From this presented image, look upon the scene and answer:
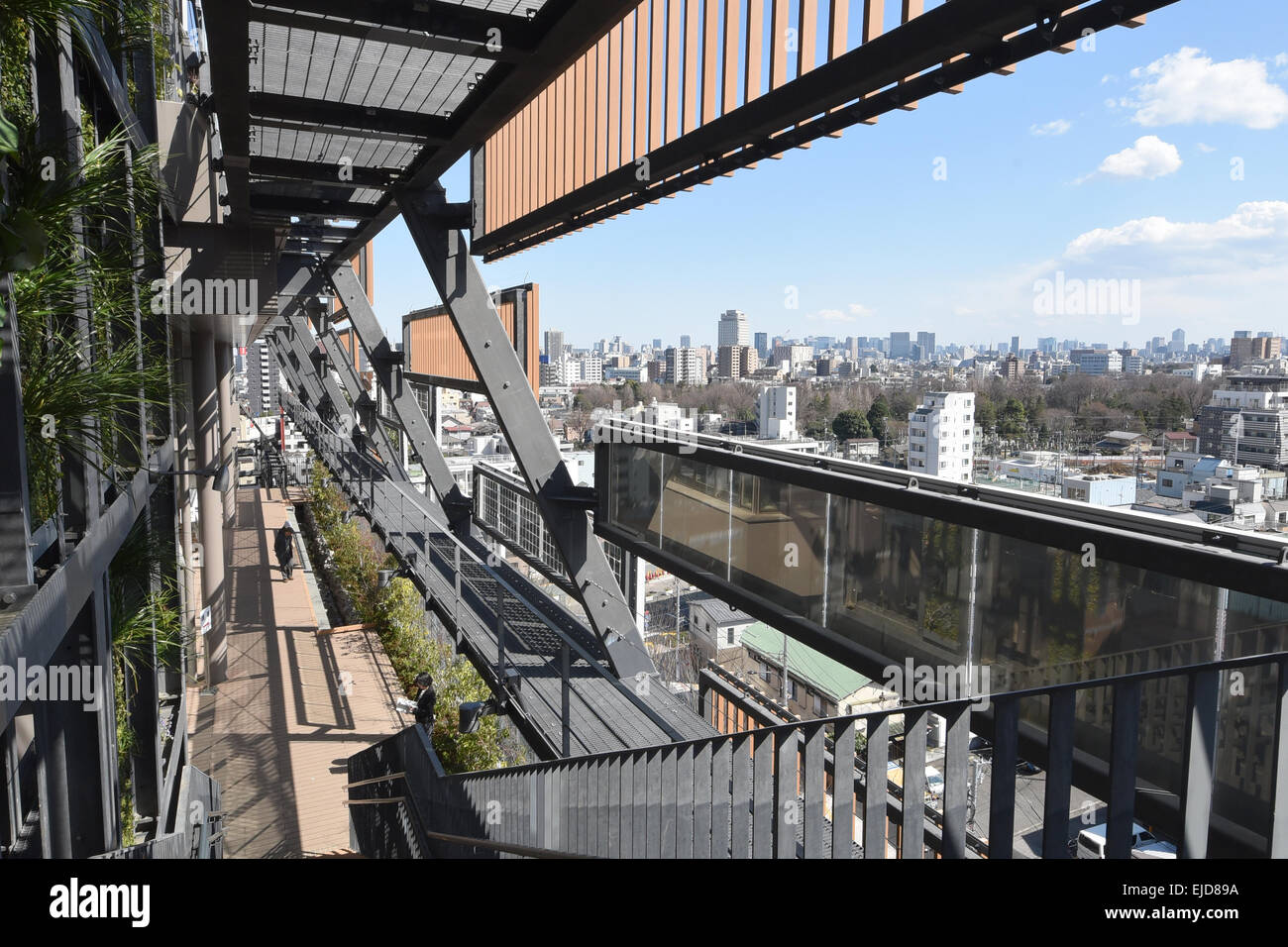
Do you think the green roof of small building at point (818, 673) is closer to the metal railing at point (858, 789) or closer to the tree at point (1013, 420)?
the tree at point (1013, 420)

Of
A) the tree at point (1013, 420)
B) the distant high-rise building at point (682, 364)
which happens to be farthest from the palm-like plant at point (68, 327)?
the distant high-rise building at point (682, 364)

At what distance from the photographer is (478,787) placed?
4750 millimetres

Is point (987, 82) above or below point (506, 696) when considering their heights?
above

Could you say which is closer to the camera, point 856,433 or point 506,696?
point 506,696

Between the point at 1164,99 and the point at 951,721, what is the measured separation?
6828mm

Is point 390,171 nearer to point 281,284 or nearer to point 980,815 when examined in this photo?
point 281,284

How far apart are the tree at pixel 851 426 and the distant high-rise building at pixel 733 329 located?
60594 millimetres

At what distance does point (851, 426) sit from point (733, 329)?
213ft

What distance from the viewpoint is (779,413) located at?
A: 9.77 meters

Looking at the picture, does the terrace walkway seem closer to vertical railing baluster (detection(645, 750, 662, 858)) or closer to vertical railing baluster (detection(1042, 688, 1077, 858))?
vertical railing baluster (detection(645, 750, 662, 858))

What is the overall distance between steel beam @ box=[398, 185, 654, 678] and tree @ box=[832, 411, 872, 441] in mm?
2753

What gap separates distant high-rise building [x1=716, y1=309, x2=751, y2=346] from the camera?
6964 cm
